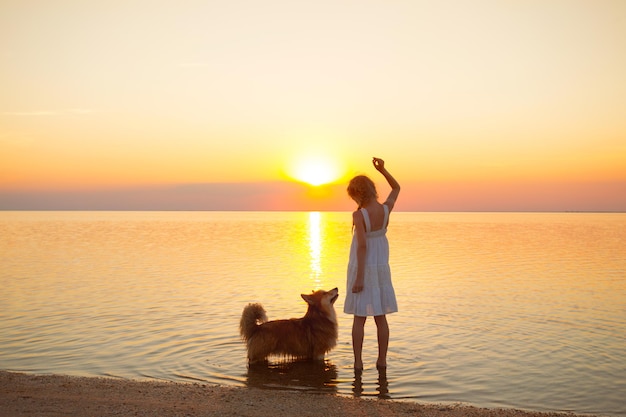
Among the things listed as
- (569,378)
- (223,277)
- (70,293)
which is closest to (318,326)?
(569,378)

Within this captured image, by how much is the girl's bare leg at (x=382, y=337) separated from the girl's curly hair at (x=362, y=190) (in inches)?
62.3

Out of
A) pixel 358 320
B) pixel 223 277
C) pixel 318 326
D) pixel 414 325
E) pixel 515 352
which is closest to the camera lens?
pixel 358 320

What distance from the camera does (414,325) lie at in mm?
11383

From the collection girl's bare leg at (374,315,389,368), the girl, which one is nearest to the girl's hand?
the girl

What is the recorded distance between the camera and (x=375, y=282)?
7.54 meters

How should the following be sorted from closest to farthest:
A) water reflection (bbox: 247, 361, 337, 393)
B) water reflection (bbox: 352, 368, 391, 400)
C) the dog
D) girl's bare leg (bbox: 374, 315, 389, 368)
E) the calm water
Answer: water reflection (bbox: 352, 368, 391, 400) → water reflection (bbox: 247, 361, 337, 393) → the calm water → girl's bare leg (bbox: 374, 315, 389, 368) → the dog

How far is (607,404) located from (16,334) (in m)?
9.78

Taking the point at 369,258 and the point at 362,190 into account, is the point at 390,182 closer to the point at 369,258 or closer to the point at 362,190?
the point at 362,190

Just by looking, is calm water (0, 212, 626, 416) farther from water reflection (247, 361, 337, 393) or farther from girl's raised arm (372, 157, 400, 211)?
girl's raised arm (372, 157, 400, 211)

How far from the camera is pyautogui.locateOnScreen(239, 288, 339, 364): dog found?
27.2 feet

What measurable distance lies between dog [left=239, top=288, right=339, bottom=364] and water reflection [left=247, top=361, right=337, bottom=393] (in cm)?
15

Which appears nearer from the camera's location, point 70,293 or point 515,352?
point 515,352

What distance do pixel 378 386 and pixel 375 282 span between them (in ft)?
4.36

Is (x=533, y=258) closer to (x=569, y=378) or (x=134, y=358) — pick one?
(x=569, y=378)
